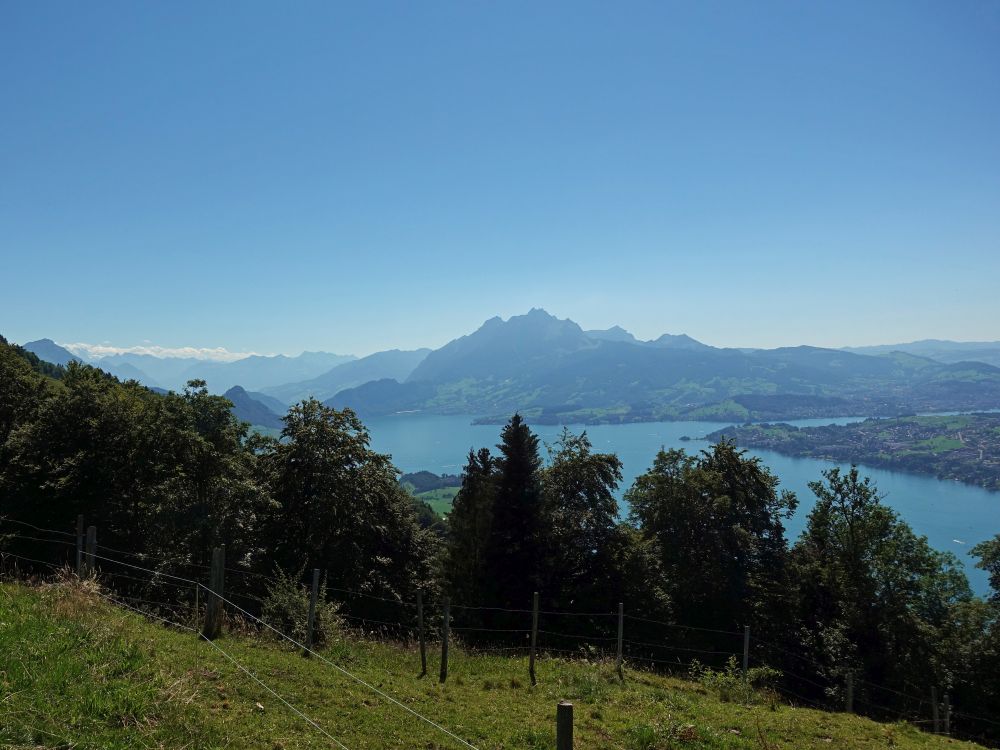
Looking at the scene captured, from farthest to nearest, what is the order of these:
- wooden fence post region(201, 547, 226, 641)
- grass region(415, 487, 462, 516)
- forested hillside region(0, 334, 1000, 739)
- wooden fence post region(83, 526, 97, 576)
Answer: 1. grass region(415, 487, 462, 516)
2. forested hillside region(0, 334, 1000, 739)
3. wooden fence post region(83, 526, 97, 576)
4. wooden fence post region(201, 547, 226, 641)

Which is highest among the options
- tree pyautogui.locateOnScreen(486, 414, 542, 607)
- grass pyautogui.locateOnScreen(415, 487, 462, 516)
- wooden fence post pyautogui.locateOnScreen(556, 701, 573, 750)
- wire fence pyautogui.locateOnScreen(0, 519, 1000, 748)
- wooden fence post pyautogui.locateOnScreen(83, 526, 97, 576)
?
wooden fence post pyautogui.locateOnScreen(556, 701, 573, 750)

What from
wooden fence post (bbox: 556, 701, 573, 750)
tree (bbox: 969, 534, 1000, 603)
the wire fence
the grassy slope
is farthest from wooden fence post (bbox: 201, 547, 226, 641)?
tree (bbox: 969, 534, 1000, 603)

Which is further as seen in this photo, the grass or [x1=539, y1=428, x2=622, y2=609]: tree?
the grass

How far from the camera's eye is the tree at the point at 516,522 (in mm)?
23766

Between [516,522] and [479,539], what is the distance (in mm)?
1955

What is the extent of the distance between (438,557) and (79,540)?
58.0ft

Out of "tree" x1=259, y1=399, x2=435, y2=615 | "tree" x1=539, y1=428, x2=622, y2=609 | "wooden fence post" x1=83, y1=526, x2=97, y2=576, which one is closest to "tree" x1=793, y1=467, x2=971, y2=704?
"tree" x1=539, y1=428, x2=622, y2=609

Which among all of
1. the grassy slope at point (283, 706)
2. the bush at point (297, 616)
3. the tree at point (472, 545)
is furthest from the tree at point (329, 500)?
the grassy slope at point (283, 706)

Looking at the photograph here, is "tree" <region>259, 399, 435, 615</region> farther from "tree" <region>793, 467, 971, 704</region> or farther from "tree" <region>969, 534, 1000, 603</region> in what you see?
"tree" <region>969, 534, 1000, 603</region>

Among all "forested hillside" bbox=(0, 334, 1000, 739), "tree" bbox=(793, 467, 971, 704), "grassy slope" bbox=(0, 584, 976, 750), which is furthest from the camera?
"tree" bbox=(793, 467, 971, 704)

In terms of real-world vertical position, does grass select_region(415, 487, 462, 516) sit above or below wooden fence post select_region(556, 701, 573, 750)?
below

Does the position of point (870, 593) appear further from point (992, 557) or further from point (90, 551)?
point (90, 551)

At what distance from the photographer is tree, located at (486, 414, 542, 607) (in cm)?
2377

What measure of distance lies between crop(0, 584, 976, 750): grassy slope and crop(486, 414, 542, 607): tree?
1281 centimetres
